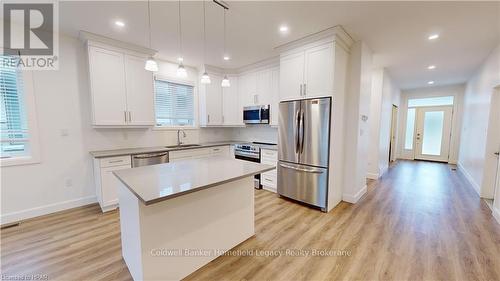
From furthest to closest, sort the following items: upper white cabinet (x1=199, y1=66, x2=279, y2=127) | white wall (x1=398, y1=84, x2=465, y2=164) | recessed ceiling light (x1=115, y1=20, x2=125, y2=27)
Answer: white wall (x1=398, y1=84, x2=465, y2=164) < upper white cabinet (x1=199, y1=66, x2=279, y2=127) < recessed ceiling light (x1=115, y1=20, x2=125, y2=27)

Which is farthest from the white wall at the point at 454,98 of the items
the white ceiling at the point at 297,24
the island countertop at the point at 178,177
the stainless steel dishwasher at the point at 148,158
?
the stainless steel dishwasher at the point at 148,158

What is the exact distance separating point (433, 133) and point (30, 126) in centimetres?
1111

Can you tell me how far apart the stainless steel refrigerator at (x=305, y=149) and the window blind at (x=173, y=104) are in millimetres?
2366

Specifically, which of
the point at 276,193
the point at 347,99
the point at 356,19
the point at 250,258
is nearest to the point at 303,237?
the point at 250,258

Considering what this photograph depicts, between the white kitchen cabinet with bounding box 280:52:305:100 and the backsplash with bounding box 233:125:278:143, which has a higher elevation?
the white kitchen cabinet with bounding box 280:52:305:100

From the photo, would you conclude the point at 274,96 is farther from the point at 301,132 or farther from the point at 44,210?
the point at 44,210

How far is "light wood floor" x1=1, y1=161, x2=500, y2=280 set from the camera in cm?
190

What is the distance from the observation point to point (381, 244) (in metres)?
2.34

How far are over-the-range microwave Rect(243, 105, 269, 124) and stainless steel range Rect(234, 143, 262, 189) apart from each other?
1.95 feet

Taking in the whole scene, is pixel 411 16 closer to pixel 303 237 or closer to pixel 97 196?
pixel 303 237

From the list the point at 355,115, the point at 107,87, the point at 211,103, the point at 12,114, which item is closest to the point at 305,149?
the point at 355,115

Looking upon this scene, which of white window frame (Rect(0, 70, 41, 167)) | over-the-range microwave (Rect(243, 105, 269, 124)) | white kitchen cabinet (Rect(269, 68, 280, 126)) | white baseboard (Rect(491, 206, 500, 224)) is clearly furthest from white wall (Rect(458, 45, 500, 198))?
white window frame (Rect(0, 70, 41, 167))

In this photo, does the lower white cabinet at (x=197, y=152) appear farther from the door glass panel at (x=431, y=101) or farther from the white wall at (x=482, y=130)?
the door glass panel at (x=431, y=101)

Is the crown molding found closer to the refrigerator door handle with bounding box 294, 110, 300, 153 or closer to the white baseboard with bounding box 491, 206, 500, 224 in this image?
the refrigerator door handle with bounding box 294, 110, 300, 153
